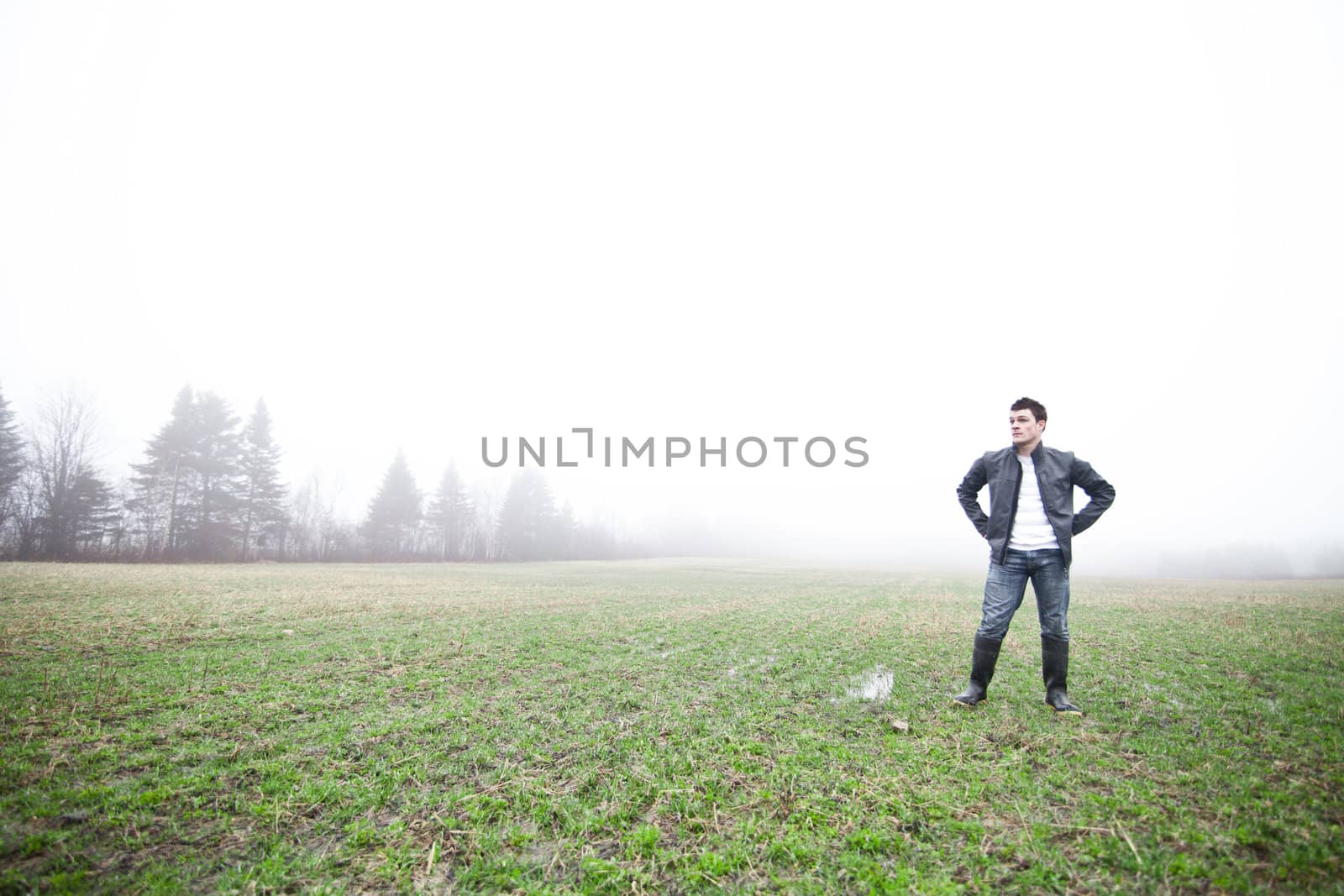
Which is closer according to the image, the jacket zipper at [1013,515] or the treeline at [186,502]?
the jacket zipper at [1013,515]

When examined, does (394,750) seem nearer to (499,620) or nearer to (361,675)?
(361,675)

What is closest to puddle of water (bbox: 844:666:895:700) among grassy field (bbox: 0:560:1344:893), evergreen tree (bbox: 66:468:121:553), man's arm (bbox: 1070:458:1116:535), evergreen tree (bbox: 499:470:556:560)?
grassy field (bbox: 0:560:1344:893)

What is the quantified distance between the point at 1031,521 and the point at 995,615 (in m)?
1.09

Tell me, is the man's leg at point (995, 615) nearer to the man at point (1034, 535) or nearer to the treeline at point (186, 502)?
the man at point (1034, 535)

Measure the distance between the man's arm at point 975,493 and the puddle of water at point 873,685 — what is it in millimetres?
2243

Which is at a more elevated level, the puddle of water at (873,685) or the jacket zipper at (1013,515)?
the jacket zipper at (1013,515)

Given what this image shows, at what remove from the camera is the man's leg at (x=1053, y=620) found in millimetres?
5500

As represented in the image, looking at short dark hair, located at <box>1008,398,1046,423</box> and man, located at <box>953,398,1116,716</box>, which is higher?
short dark hair, located at <box>1008,398,1046,423</box>

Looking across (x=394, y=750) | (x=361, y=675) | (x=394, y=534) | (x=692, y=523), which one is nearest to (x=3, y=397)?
(x=394, y=534)

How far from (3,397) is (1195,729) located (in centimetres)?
5556

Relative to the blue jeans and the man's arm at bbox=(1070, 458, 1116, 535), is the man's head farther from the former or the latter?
the blue jeans

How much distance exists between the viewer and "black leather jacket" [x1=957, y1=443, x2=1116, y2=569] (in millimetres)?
5555

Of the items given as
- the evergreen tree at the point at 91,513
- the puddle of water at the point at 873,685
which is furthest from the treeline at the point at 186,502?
the puddle of water at the point at 873,685

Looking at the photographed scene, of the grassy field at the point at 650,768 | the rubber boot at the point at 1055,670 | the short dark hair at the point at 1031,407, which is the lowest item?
the grassy field at the point at 650,768
